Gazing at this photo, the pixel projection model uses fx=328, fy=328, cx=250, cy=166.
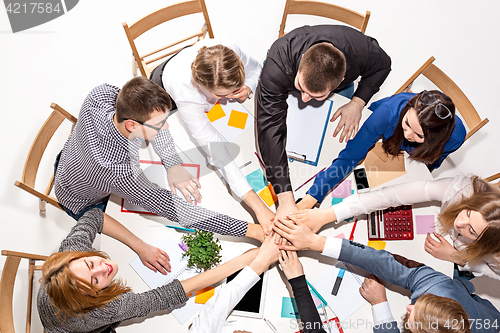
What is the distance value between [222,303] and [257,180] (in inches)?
22.1

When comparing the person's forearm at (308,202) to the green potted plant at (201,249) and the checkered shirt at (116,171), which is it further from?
the green potted plant at (201,249)

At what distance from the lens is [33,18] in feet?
8.89

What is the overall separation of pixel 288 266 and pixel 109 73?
206cm

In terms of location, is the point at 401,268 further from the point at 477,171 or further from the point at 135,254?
the point at 477,171

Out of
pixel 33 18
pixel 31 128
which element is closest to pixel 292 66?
pixel 31 128

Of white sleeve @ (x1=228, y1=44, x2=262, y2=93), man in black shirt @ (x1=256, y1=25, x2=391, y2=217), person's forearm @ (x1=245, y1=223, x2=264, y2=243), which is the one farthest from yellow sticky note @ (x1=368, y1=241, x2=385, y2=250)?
white sleeve @ (x1=228, y1=44, x2=262, y2=93)

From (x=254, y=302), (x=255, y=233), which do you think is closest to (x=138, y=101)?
(x=255, y=233)

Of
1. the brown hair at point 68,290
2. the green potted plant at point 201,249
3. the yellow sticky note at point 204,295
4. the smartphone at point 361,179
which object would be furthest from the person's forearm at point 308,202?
the brown hair at point 68,290

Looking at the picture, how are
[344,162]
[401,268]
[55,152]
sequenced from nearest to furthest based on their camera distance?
[401,268] < [344,162] < [55,152]

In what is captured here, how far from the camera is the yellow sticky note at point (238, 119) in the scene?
1.59 meters

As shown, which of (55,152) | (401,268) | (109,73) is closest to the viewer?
(401,268)

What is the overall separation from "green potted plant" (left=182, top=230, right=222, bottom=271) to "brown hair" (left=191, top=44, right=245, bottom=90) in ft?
2.16

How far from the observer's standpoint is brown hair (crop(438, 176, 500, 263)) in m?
1.33

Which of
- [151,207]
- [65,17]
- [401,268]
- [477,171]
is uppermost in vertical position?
[65,17]
